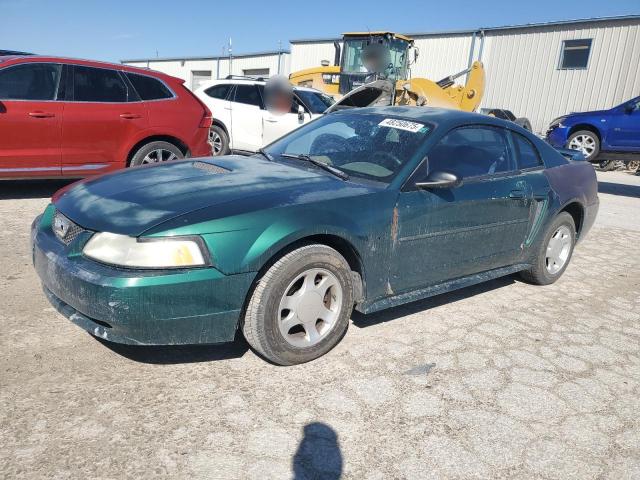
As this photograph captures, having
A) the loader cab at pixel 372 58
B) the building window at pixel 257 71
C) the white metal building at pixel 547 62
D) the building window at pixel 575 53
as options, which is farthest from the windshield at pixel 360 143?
the building window at pixel 257 71

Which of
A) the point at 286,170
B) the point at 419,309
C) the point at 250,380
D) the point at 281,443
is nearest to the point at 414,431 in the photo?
the point at 281,443

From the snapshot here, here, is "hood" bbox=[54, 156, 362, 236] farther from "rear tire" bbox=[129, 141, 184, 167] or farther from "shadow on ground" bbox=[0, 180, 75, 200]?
"shadow on ground" bbox=[0, 180, 75, 200]

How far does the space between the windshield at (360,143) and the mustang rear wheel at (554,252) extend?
167 cm

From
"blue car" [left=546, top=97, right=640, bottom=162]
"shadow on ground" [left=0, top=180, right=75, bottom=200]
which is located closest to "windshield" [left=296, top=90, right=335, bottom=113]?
"shadow on ground" [left=0, top=180, right=75, bottom=200]

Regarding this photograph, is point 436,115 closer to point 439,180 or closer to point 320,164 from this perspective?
point 439,180

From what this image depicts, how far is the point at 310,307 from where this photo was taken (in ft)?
9.23

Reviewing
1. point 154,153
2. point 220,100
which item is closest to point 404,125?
point 154,153

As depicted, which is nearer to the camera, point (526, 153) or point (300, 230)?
point (300, 230)

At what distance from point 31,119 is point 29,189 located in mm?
1568

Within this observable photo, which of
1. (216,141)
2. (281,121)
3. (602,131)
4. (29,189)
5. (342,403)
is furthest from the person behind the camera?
(602,131)

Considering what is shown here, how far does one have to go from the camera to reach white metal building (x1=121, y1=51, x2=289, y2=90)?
3045cm

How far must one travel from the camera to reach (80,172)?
6.00 metres

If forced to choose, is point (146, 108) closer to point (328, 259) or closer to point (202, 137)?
point (202, 137)

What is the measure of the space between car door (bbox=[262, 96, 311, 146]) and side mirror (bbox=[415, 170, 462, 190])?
5.62 m
